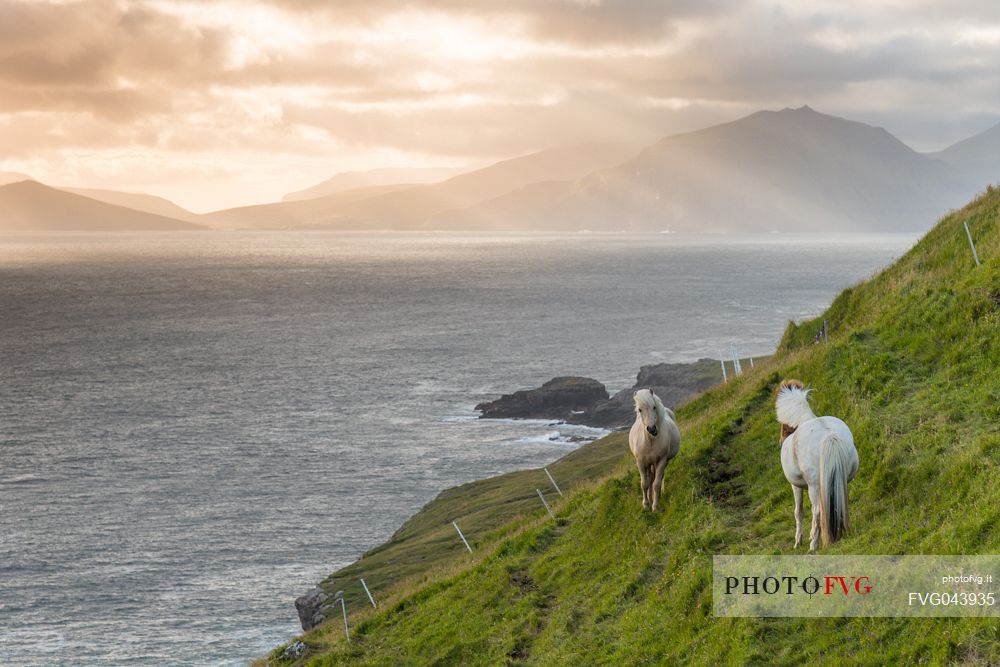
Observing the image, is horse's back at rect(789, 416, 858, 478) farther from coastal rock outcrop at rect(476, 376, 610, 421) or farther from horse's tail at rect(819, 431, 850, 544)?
coastal rock outcrop at rect(476, 376, 610, 421)

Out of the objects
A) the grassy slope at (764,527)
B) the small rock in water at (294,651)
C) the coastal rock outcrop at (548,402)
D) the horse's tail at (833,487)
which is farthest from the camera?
the coastal rock outcrop at (548,402)

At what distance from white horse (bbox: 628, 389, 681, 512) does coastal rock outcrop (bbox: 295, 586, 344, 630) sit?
3444 cm

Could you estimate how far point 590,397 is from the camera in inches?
4449

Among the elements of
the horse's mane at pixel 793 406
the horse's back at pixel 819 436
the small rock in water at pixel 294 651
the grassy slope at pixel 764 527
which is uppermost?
the horse's mane at pixel 793 406

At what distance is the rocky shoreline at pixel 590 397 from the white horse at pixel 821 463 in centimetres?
8715

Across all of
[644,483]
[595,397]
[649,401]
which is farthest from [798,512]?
[595,397]

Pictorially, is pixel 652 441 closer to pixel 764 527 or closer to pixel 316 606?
pixel 764 527

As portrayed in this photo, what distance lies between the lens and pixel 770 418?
24438 millimetres

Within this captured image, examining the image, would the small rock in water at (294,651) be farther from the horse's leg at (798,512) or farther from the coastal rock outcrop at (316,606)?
the horse's leg at (798,512)

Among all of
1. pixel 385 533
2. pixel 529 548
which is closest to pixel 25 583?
Answer: pixel 385 533

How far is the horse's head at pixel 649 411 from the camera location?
19562 millimetres

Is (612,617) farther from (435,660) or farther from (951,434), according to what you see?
(951,434)

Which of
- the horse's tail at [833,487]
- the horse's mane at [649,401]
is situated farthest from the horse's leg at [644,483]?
the horse's tail at [833,487]

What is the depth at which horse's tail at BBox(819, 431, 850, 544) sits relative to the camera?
13938mm
